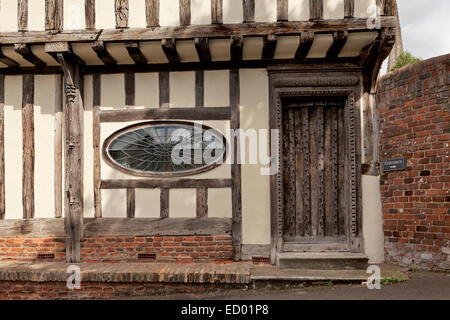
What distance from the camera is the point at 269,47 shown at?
4.61 m

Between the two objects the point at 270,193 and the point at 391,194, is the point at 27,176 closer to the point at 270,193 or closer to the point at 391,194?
the point at 270,193

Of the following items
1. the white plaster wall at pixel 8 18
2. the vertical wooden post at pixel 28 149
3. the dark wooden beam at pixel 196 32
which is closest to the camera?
the dark wooden beam at pixel 196 32

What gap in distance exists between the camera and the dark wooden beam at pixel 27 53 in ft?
15.1

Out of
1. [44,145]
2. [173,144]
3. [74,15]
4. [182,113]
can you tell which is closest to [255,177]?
[173,144]

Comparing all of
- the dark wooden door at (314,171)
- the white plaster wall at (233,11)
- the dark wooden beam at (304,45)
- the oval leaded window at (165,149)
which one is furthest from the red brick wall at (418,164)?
the oval leaded window at (165,149)

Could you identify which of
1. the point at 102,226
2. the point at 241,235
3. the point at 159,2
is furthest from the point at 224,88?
the point at 102,226

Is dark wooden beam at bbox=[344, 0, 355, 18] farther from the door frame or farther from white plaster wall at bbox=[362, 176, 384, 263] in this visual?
white plaster wall at bbox=[362, 176, 384, 263]

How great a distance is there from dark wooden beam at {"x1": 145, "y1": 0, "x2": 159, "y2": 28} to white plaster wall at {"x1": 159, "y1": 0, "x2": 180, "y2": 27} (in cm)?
6

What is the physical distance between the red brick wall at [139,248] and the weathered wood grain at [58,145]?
550 millimetres

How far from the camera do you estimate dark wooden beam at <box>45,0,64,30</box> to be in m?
4.64

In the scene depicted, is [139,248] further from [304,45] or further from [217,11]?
[304,45]

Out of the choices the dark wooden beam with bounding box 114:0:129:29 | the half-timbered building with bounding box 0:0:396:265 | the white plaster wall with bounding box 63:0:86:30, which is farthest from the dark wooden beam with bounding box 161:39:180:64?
the white plaster wall with bounding box 63:0:86:30

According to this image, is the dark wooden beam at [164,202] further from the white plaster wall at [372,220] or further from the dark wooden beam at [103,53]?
the white plaster wall at [372,220]

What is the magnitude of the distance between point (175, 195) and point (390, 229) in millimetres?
3270
